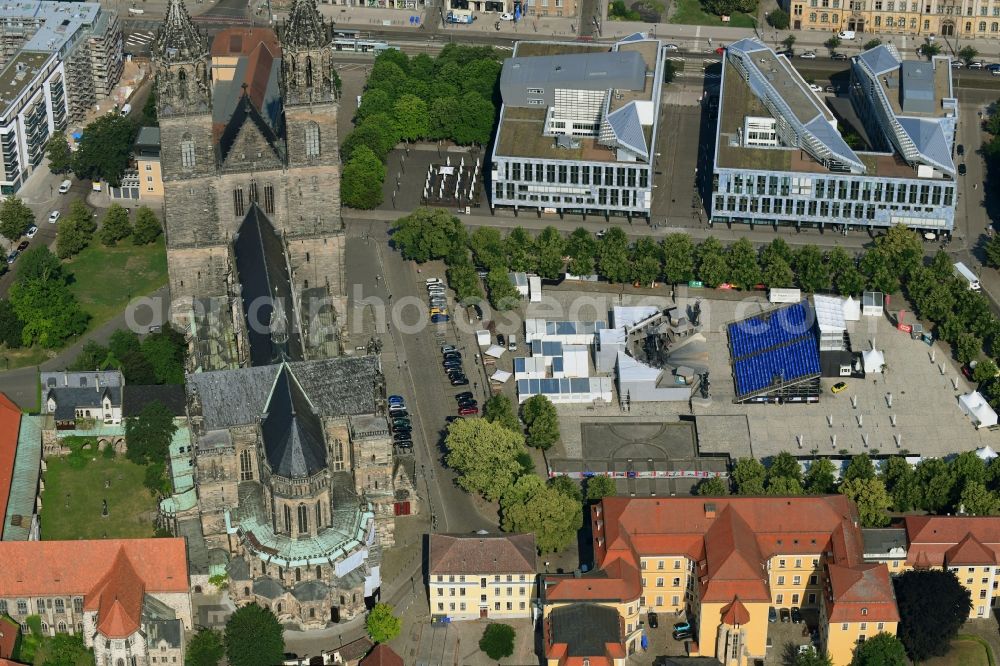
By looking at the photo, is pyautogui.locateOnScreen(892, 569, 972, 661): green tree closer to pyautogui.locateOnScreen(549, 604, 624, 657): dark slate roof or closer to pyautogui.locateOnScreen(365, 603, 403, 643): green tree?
pyautogui.locateOnScreen(549, 604, 624, 657): dark slate roof

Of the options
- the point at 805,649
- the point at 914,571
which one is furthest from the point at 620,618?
the point at 914,571

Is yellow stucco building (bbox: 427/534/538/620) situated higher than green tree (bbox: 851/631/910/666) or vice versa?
yellow stucco building (bbox: 427/534/538/620)

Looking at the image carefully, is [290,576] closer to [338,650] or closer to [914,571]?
[338,650]

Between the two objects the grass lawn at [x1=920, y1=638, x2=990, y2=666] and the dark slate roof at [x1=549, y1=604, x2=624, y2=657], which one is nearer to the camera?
the dark slate roof at [x1=549, y1=604, x2=624, y2=657]

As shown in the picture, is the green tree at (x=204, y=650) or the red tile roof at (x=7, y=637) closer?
the red tile roof at (x=7, y=637)

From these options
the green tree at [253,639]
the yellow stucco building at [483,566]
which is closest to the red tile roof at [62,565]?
the green tree at [253,639]

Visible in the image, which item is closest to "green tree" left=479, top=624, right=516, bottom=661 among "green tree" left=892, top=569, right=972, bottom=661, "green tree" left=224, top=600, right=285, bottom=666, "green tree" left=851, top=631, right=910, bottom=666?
"green tree" left=224, top=600, right=285, bottom=666

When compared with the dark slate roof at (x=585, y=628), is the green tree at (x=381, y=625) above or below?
below

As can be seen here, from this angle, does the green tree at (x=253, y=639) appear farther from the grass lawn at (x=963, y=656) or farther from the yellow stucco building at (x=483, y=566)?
the grass lawn at (x=963, y=656)

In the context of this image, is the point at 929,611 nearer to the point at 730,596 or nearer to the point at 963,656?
the point at 963,656
